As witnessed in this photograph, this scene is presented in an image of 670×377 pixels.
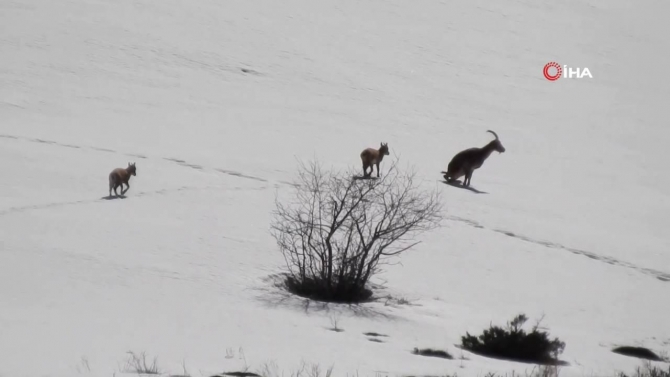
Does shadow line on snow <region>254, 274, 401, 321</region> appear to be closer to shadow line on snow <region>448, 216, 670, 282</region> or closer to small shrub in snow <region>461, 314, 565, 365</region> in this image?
small shrub in snow <region>461, 314, 565, 365</region>

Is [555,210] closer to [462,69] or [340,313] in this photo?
[340,313]

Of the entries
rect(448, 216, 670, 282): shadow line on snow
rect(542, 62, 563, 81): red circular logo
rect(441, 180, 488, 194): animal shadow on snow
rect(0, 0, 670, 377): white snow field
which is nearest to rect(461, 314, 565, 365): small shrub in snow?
rect(0, 0, 670, 377): white snow field

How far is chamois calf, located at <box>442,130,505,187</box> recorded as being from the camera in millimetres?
19734

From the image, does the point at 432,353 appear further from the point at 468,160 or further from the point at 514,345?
the point at 468,160

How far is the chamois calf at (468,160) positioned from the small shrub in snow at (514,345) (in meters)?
10.1

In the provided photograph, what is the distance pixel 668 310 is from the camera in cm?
1398

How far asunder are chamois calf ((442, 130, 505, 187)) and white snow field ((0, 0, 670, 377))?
0.43 meters

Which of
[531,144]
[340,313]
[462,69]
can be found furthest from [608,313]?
[462,69]

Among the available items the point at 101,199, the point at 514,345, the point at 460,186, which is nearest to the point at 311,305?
the point at 514,345

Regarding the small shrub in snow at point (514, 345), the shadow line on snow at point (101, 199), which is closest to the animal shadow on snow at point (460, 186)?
the shadow line on snow at point (101, 199)

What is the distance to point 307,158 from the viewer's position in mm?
21641

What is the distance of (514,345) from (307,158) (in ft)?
40.4

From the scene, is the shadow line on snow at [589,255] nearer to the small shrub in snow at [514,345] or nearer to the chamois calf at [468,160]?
the chamois calf at [468,160]

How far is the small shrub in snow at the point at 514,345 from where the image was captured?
9.70 m
